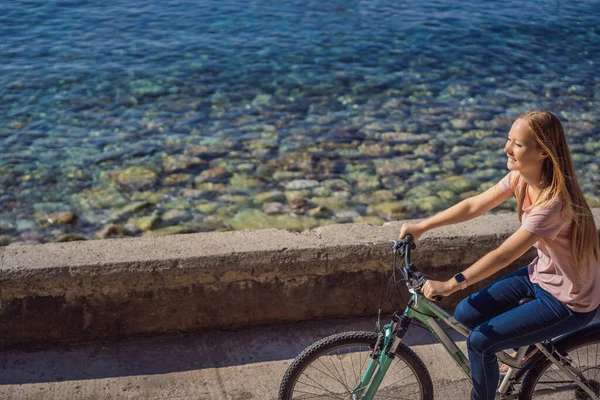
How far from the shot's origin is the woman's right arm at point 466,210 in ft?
11.3

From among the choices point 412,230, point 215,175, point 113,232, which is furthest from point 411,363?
point 215,175

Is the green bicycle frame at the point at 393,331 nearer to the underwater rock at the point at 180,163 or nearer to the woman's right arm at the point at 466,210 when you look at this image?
the woman's right arm at the point at 466,210

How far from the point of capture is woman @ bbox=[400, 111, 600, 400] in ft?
10.0

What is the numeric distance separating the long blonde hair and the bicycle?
549mm

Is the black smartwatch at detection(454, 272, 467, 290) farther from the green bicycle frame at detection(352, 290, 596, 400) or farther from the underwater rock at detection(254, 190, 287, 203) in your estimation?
the underwater rock at detection(254, 190, 287, 203)

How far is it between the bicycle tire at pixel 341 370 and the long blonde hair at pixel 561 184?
89 cm

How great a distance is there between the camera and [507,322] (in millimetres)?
3209

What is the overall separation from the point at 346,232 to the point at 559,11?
11964 millimetres

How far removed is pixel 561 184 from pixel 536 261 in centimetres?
52

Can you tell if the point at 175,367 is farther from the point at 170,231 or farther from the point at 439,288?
the point at 170,231

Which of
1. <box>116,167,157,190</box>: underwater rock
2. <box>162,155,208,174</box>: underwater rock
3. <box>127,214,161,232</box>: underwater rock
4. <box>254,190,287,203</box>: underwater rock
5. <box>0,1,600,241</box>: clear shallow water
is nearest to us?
<box>127,214,161,232</box>: underwater rock

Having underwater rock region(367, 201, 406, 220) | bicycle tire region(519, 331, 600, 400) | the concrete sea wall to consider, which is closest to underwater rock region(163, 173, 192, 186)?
underwater rock region(367, 201, 406, 220)

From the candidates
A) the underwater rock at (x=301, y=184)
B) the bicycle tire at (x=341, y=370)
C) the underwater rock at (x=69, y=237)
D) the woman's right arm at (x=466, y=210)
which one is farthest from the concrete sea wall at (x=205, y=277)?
the underwater rock at (x=301, y=184)

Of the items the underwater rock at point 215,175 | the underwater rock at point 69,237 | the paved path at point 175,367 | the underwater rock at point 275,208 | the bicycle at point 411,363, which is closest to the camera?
the bicycle at point 411,363
